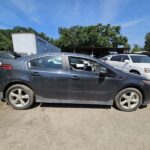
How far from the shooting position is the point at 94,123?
15.4 ft

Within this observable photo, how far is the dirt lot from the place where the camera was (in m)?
3.67

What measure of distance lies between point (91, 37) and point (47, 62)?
46577 millimetres

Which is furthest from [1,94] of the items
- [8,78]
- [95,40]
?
[95,40]

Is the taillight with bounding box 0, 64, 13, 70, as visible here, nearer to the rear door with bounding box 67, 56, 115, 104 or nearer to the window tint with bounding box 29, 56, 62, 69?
the window tint with bounding box 29, 56, 62, 69

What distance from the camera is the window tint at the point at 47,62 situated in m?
5.50

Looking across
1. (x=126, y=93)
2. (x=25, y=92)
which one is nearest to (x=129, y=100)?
(x=126, y=93)

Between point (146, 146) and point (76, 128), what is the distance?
1.47m

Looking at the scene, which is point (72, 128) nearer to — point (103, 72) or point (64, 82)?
point (64, 82)

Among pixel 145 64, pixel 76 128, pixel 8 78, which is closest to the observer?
pixel 76 128

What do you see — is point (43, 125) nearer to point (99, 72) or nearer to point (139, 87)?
point (99, 72)

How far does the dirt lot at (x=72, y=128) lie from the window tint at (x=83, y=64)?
114 cm

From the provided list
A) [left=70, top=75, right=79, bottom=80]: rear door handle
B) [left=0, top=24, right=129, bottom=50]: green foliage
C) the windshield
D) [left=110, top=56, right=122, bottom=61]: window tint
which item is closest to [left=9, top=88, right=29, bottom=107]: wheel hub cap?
[left=70, top=75, right=79, bottom=80]: rear door handle

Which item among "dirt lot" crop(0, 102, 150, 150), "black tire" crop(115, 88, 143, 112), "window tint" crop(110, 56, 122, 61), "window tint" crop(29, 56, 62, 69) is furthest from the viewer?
"window tint" crop(110, 56, 122, 61)

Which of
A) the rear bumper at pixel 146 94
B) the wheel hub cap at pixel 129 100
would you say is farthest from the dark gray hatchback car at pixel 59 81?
the rear bumper at pixel 146 94
